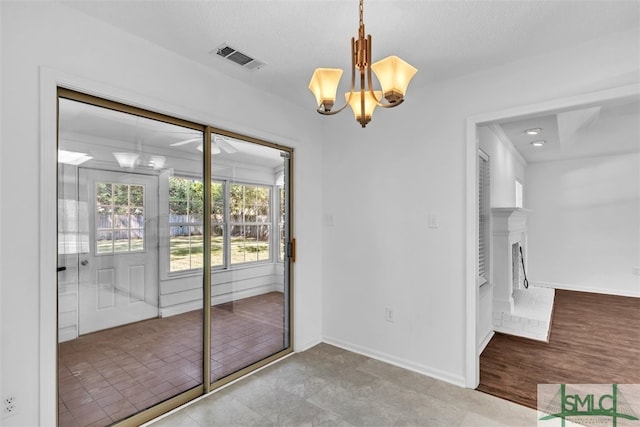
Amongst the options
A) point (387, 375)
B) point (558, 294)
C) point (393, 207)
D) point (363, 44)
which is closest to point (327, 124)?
point (393, 207)

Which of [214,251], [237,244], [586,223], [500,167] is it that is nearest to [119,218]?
[214,251]

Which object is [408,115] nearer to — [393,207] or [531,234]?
[393,207]

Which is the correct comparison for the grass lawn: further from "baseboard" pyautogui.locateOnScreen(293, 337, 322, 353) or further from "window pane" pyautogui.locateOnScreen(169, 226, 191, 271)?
"baseboard" pyautogui.locateOnScreen(293, 337, 322, 353)

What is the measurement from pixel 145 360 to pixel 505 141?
5.12 meters

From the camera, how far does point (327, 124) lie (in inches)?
147

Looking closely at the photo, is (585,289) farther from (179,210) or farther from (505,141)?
(179,210)

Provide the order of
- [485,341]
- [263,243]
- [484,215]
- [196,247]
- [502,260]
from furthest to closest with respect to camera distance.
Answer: [502,260] < [484,215] < [485,341] < [263,243] < [196,247]

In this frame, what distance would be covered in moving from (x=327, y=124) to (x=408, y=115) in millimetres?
956

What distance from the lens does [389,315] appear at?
325 cm

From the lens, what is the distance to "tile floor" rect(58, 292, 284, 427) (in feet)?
6.71

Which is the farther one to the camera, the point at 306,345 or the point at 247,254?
the point at 306,345

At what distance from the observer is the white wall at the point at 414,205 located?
250 cm

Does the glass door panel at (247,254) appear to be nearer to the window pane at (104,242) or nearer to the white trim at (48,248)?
the window pane at (104,242)

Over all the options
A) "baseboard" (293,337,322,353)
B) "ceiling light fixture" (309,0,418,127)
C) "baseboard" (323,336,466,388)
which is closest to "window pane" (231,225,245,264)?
"baseboard" (293,337,322,353)
